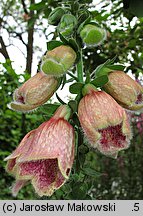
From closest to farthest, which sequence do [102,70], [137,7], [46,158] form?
[46,158], [102,70], [137,7]

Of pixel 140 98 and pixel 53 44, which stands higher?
pixel 53 44

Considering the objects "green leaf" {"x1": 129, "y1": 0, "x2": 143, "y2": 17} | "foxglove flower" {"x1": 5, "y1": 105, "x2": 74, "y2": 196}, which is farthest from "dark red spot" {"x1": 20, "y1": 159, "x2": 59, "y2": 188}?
"green leaf" {"x1": 129, "y1": 0, "x2": 143, "y2": 17}

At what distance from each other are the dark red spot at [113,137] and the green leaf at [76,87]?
101 millimetres

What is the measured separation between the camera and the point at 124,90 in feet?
2.80

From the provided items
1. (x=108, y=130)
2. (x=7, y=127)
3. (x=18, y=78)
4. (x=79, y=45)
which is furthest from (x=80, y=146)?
(x=7, y=127)

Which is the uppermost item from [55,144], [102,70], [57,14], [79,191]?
[57,14]

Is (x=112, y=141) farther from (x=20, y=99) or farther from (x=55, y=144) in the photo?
(x=20, y=99)

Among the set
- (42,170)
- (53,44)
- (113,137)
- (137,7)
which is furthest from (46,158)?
(137,7)

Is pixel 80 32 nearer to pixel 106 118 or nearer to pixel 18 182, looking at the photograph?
pixel 106 118

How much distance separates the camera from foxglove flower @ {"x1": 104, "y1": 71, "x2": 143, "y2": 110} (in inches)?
33.4

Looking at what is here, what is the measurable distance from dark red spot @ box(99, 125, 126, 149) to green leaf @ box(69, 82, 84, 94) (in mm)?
101

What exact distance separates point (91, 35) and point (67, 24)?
0.22 ft

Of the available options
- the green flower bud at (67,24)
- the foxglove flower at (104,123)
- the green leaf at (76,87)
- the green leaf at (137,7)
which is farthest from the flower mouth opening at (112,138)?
the green leaf at (137,7)

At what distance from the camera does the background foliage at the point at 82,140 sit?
0.91 m
